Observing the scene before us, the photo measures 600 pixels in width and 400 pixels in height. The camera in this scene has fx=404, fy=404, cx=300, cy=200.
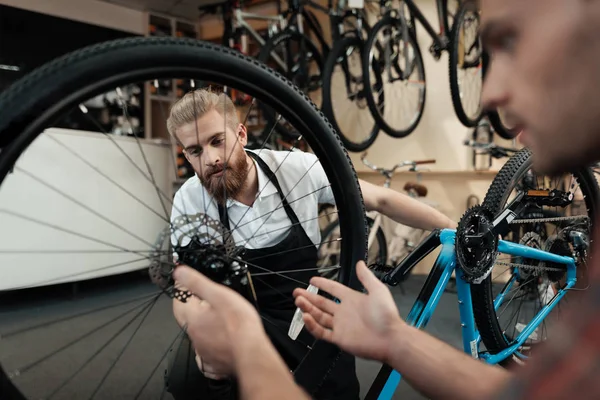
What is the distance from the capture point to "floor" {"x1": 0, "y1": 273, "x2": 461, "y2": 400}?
136cm

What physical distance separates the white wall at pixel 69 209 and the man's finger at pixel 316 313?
1.47 meters

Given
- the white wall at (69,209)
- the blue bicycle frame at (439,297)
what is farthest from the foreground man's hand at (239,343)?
the white wall at (69,209)

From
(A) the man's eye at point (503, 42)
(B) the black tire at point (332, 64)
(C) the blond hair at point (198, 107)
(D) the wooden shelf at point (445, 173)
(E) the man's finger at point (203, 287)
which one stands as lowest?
(E) the man's finger at point (203, 287)

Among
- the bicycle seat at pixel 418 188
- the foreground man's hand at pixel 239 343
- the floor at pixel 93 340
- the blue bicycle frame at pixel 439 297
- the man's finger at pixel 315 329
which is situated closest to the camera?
the foreground man's hand at pixel 239 343

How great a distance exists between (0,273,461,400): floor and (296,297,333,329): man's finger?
476mm

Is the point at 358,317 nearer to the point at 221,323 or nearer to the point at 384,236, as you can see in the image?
the point at 221,323

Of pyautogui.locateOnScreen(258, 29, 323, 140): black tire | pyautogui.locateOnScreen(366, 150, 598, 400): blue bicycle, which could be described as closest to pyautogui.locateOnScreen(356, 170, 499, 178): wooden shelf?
pyautogui.locateOnScreen(258, 29, 323, 140): black tire

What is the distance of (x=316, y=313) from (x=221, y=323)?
207 mm

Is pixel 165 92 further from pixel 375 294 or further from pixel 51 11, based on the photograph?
pixel 375 294

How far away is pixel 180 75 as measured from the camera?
0.53 meters

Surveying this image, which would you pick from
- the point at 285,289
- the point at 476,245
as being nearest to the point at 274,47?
the point at 285,289

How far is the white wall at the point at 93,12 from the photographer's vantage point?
3146mm

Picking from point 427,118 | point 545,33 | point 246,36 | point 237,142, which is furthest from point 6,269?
point 427,118

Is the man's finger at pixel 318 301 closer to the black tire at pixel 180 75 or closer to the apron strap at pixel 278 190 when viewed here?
the black tire at pixel 180 75
